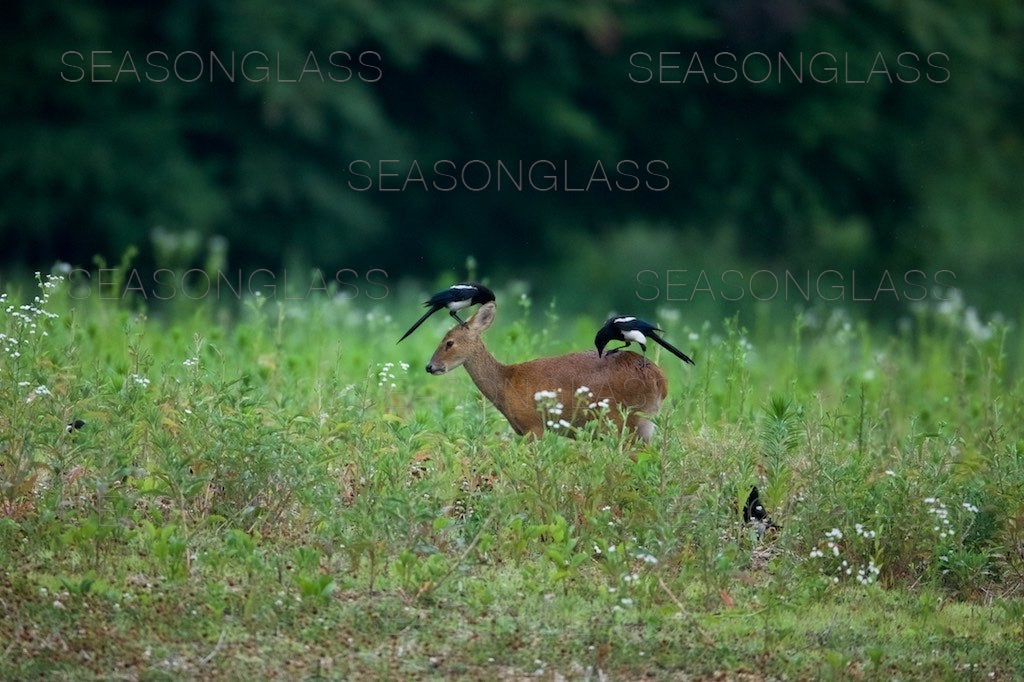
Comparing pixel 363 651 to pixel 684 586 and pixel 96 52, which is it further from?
pixel 96 52

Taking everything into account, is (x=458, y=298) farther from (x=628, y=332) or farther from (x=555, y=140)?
(x=555, y=140)

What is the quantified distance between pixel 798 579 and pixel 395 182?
11.5 metres

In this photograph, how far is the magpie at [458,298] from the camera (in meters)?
6.86

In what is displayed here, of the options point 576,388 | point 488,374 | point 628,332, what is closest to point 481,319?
point 488,374

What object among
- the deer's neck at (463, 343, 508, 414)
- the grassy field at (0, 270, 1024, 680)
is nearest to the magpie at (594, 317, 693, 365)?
the grassy field at (0, 270, 1024, 680)

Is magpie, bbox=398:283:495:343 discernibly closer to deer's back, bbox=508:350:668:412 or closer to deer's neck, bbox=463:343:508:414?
deer's neck, bbox=463:343:508:414

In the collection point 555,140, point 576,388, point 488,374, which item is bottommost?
point 576,388

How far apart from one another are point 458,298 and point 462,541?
144 cm

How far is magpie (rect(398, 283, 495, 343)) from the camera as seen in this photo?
6.86m

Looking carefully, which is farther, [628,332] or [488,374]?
[488,374]

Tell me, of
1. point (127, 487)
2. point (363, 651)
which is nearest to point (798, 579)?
point (363, 651)

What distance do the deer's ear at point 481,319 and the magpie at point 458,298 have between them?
6cm

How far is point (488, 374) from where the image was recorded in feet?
23.7

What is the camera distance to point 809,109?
54.9 ft
